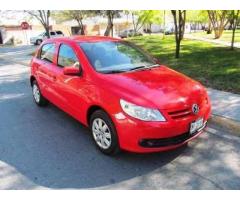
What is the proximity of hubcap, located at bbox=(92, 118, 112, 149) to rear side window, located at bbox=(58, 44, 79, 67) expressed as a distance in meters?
1.14

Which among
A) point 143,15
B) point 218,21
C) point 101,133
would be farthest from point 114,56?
point 143,15

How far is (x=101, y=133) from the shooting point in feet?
14.5

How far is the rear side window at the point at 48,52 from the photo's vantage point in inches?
233

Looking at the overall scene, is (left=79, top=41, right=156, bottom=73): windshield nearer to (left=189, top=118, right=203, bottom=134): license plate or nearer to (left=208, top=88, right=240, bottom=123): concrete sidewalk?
(left=189, top=118, right=203, bottom=134): license plate

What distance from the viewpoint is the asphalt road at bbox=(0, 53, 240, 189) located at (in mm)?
3736

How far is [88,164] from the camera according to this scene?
4199 mm

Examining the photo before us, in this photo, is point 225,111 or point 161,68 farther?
point 225,111

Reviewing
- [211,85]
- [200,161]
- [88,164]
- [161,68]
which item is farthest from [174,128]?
[211,85]

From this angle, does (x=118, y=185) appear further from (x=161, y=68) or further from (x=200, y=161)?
(x=161, y=68)

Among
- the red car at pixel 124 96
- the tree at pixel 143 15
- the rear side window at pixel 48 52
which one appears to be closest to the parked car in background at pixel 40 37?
the tree at pixel 143 15

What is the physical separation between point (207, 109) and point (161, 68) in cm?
113

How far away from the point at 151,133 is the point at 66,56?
89.9 inches

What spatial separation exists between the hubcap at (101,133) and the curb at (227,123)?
2.13 meters

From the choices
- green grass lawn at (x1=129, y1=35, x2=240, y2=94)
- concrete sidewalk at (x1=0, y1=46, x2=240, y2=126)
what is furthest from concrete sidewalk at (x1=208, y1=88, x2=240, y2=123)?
green grass lawn at (x1=129, y1=35, x2=240, y2=94)
